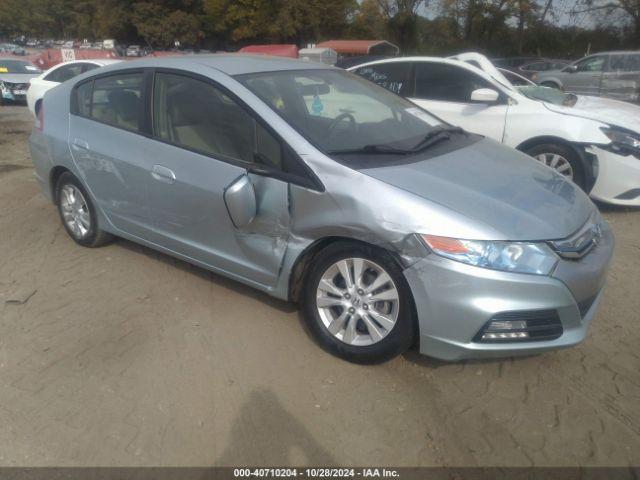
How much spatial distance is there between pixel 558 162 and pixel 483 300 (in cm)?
366

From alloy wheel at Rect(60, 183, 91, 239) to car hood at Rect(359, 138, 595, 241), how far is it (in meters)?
2.62

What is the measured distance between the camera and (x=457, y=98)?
646 cm

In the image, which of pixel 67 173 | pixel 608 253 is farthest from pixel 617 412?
pixel 67 173

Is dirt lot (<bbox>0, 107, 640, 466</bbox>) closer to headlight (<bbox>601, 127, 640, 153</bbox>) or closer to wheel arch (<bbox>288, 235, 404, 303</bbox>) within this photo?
wheel arch (<bbox>288, 235, 404, 303</bbox>)

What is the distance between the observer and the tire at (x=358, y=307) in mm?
2828

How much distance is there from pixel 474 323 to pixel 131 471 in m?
1.66

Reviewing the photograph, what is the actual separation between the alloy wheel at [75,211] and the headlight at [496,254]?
3.02m

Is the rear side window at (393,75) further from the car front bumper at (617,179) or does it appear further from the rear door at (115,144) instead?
the rear door at (115,144)

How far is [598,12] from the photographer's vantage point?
3353 cm

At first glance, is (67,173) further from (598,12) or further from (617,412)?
(598,12)

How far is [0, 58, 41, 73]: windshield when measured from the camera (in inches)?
637

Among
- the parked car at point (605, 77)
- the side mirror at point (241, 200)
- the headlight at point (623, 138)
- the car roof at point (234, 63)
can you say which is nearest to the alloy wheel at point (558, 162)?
the headlight at point (623, 138)

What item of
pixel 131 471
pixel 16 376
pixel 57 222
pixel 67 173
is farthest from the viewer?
pixel 57 222

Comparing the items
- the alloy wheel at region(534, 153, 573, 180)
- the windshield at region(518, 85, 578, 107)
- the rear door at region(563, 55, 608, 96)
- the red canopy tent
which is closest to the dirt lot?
the alloy wheel at region(534, 153, 573, 180)
